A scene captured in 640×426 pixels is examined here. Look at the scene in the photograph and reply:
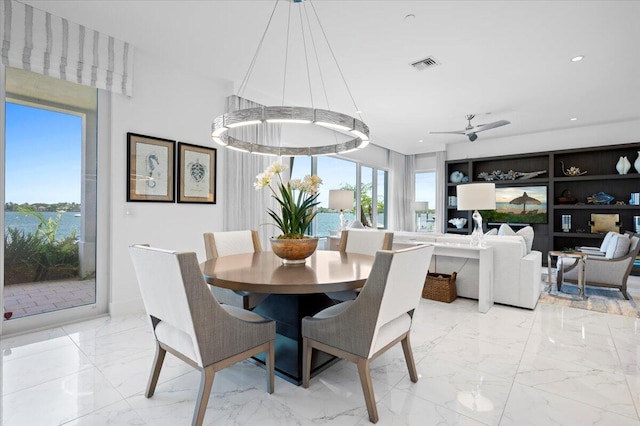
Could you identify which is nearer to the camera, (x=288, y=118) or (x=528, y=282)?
(x=288, y=118)

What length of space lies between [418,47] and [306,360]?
118 inches

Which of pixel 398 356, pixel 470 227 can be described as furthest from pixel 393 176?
pixel 398 356

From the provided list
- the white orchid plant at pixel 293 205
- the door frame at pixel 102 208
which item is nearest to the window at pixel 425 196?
the white orchid plant at pixel 293 205

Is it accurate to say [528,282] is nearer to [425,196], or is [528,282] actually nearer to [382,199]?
[382,199]

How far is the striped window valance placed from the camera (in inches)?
97.3

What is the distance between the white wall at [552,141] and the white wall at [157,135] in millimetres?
5819

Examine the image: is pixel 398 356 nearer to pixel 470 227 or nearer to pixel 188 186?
pixel 188 186

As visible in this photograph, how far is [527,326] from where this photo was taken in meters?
2.89

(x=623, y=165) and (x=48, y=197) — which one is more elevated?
(x=623, y=165)

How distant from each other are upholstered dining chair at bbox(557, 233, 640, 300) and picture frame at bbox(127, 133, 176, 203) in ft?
16.4

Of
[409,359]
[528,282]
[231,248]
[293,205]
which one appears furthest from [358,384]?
[528,282]

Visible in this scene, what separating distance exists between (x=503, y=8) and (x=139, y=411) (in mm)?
3692

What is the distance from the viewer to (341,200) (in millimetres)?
5055

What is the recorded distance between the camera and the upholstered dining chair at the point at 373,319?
58.2 inches
